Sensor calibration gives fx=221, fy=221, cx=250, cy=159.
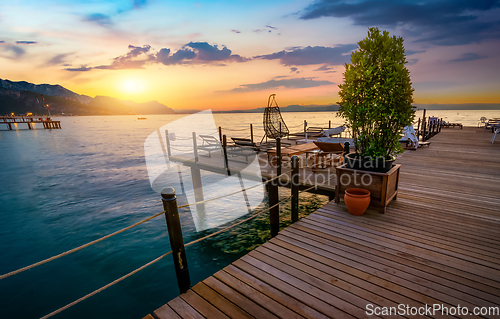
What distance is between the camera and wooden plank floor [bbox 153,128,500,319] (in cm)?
190

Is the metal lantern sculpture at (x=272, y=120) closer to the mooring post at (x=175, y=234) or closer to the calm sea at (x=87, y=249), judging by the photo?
the calm sea at (x=87, y=249)

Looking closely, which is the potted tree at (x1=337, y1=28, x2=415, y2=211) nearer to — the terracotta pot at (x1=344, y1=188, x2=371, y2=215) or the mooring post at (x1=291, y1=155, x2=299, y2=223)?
the terracotta pot at (x1=344, y1=188, x2=371, y2=215)

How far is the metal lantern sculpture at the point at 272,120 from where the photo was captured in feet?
39.3

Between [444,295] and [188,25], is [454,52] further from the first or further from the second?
[444,295]

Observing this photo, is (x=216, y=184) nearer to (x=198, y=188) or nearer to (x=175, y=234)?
(x=198, y=188)

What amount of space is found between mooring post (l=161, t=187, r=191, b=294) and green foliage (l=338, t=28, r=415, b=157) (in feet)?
10.7

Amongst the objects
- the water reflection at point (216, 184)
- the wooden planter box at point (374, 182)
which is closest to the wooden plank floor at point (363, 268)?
the wooden planter box at point (374, 182)

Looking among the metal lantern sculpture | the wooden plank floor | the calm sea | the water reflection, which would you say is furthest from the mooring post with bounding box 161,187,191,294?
the metal lantern sculpture

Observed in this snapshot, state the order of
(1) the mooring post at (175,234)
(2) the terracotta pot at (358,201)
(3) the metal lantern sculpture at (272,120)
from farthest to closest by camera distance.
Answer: (3) the metal lantern sculpture at (272,120)
(2) the terracotta pot at (358,201)
(1) the mooring post at (175,234)

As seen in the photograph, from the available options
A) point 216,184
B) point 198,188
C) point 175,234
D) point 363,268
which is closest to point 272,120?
point 216,184

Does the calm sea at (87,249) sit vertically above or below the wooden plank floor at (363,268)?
below

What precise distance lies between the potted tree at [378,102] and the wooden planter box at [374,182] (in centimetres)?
1

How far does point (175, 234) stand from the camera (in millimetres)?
2156

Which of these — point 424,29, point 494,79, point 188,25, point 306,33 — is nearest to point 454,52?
point 424,29
